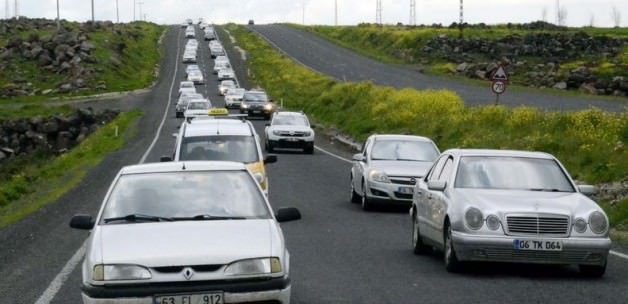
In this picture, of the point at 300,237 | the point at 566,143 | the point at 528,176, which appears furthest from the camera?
the point at 566,143

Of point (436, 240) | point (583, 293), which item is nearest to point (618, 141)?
point (436, 240)

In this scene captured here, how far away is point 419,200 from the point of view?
48.4 ft

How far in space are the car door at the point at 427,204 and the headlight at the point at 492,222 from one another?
4.64ft

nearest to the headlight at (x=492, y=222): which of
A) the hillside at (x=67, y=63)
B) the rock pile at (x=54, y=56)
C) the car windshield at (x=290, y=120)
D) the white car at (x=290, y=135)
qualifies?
the white car at (x=290, y=135)

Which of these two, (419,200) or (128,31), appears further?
(128,31)

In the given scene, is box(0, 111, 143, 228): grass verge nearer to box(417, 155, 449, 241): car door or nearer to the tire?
the tire

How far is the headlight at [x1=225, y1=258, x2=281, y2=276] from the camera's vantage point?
8.45m

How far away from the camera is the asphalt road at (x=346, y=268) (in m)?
11.0

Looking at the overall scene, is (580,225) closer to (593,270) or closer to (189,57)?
(593,270)

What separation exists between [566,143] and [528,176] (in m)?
14.7

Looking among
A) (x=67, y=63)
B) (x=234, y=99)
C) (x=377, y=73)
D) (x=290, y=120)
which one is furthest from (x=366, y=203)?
(x=67, y=63)

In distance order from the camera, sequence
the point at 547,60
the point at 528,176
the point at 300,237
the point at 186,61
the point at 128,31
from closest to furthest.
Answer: the point at 528,176
the point at 300,237
the point at 547,60
the point at 186,61
the point at 128,31

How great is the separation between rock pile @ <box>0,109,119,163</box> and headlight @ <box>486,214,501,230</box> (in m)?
45.6

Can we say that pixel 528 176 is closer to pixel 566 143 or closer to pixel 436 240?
pixel 436 240
